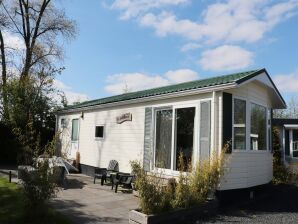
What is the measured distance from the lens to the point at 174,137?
9.79m

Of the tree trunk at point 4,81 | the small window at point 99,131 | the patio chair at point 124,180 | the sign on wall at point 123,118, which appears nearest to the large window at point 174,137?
the patio chair at point 124,180

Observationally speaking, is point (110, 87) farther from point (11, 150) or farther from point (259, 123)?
point (259, 123)

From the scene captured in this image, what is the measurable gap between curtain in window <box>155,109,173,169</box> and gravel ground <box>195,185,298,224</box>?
2406mm

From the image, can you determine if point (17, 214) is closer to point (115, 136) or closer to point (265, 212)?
point (265, 212)

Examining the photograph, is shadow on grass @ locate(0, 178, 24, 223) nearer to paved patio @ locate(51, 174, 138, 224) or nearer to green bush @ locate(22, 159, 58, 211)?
green bush @ locate(22, 159, 58, 211)

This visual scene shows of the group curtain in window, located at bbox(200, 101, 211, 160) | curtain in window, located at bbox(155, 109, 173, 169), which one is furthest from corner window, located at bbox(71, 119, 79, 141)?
curtain in window, located at bbox(200, 101, 211, 160)

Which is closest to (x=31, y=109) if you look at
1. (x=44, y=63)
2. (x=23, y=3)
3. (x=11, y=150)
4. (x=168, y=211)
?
(x=11, y=150)

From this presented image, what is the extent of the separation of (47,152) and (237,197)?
17.1 ft

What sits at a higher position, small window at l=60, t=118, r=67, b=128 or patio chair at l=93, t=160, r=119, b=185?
small window at l=60, t=118, r=67, b=128

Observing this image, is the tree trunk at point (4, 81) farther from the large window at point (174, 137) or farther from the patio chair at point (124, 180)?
the large window at point (174, 137)

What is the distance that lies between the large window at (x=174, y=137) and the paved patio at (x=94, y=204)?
146 cm

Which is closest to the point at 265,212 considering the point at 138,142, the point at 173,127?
the point at 173,127

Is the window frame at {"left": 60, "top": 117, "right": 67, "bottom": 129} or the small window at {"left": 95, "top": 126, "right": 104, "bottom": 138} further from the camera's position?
the window frame at {"left": 60, "top": 117, "right": 67, "bottom": 129}

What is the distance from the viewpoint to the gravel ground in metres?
7.28
